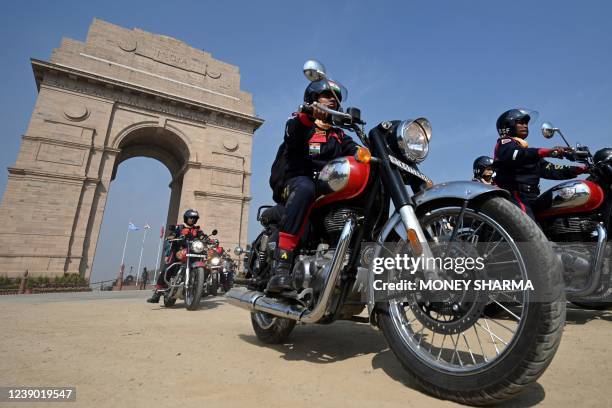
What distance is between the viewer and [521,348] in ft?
4.06

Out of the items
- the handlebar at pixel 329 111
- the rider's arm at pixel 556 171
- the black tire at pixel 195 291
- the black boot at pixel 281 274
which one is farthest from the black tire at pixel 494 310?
the black tire at pixel 195 291

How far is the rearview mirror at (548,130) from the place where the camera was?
11.9 feet

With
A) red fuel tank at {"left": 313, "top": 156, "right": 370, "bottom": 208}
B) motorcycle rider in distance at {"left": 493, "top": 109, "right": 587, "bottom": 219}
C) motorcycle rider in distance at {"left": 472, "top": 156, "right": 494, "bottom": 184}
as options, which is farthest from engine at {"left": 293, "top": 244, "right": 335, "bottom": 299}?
motorcycle rider in distance at {"left": 472, "top": 156, "right": 494, "bottom": 184}

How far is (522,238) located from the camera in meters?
1.36

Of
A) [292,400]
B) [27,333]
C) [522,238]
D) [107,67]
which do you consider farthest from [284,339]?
[107,67]

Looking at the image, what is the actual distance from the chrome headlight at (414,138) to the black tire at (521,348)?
25.4 inches

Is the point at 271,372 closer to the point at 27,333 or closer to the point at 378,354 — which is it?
the point at 378,354

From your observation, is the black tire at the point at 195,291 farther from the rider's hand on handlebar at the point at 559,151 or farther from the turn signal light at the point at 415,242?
the rider's hand on handlebar at the point at 559,151

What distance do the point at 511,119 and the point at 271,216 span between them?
10.1 ft

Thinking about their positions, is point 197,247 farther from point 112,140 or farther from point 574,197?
point 112,140

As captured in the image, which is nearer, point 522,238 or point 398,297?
point 522,238

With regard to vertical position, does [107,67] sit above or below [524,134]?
above

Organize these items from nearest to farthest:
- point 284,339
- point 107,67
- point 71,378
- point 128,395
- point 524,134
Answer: point 128,395 → point 71,378 → point 284,339 → point 524,134 → point 107,67

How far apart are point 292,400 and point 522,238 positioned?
4.08ft
